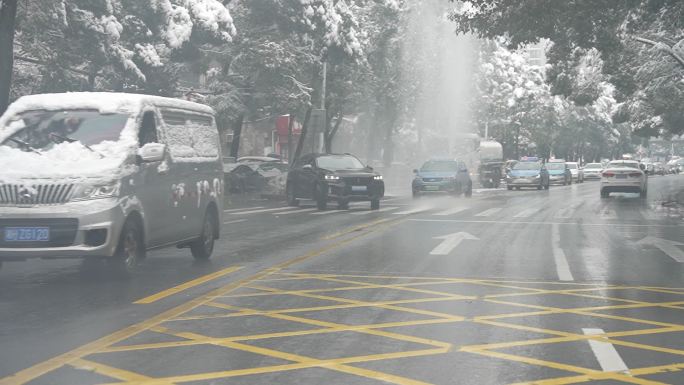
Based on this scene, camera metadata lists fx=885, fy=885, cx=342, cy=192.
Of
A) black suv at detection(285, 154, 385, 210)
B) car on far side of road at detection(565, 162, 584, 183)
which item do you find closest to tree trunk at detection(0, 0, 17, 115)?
black suv at detection(285, 154, 385, 210)

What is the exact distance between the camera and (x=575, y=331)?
7367 mm

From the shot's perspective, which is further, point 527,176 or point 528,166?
point 528,166

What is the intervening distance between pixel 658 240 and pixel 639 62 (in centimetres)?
2084

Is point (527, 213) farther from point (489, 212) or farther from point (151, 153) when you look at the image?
point (151, 153)

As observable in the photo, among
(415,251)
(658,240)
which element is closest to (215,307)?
(415,251)

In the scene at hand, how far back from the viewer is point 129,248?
10336 mm

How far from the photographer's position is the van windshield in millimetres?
10422

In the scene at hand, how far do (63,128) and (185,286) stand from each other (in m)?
2.53

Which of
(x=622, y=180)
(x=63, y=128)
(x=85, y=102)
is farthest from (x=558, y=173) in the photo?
(x=63, y=128)

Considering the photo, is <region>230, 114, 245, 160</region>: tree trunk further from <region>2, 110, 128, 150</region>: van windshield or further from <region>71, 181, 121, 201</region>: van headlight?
<region>71, 181, 121, 201</region>: van headlight

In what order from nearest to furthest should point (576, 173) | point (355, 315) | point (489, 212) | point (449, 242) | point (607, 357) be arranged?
point (607, 357)
point (355, 315)
point (449, 242)
point (489, 212)
point (576, 173)

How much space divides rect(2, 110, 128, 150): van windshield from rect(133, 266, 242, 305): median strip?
1.94 metres

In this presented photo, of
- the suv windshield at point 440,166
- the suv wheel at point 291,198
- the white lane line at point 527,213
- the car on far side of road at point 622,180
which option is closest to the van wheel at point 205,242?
the white lane line at point 527,213

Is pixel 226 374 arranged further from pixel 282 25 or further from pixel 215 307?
pixel 282 25
